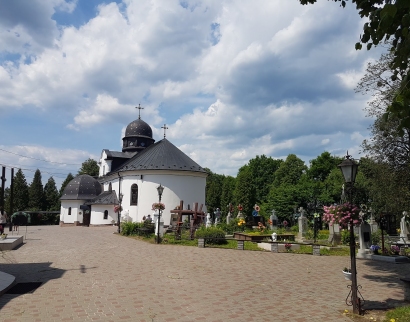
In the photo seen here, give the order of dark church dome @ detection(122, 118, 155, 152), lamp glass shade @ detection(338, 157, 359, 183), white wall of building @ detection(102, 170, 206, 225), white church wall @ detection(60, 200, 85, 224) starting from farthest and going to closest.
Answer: dark church dome @ detection(122, 118, 155, 152)
white church wall @ detection(60, 200, 85, 224)
white wall of building @ detection(102, 170, 206, 225)
lamp glass shade @ detection(338, 157, 359, 183)

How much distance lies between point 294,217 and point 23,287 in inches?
1312

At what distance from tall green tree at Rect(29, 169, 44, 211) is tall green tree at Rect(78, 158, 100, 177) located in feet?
26.3

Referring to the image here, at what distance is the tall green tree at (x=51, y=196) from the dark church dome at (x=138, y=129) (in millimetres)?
28456

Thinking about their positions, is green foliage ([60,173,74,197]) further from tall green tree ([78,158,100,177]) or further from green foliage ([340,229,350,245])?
green foliage ([340,229,350,245])

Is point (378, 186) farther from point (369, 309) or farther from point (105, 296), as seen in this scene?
point (105, 296)

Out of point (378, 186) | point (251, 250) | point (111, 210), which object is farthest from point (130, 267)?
point (111, 210)

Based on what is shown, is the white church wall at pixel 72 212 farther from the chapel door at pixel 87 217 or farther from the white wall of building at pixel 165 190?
the white wall of building at pixel 165 190

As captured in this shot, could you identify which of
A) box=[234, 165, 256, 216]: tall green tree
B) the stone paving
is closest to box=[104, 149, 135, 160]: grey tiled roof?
box=[234, 165, 256, 216]: tall green tree

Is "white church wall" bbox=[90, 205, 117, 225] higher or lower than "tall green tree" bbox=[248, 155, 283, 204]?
lower

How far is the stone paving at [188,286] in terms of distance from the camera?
728cm

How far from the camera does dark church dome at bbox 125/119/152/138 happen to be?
49.1 m

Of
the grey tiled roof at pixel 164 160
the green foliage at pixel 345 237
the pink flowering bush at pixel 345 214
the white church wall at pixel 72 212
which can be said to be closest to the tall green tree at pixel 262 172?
the grey tiled roof at pixel 164 160

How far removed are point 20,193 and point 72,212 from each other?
24.5 meters

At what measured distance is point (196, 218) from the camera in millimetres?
24875
